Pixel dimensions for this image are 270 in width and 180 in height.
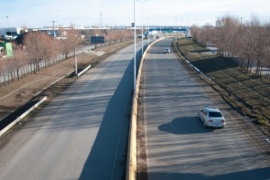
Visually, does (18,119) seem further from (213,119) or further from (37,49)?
(37,49)

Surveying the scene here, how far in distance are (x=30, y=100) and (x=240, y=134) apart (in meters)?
18.6

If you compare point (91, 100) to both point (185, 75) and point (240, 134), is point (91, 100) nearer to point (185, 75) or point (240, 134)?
point (240, 134)

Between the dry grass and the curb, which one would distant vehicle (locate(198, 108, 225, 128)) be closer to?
the dry grass

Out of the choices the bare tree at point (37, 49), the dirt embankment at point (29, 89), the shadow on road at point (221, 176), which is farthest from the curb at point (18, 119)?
the bare tree at point (37, 49)

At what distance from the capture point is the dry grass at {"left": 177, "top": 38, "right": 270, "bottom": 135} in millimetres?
23609

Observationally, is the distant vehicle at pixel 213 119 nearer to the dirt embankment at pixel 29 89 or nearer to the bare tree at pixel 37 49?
the dirt embankment at pixel 29 89

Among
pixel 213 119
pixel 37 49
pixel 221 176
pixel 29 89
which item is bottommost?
pixel 221 176

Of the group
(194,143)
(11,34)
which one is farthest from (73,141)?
(11,34)

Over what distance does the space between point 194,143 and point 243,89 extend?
15324 millimetres

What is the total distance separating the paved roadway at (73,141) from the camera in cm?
1513

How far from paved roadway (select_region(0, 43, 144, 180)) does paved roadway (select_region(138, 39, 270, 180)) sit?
5.36ft

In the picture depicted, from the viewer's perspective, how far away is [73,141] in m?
18.8

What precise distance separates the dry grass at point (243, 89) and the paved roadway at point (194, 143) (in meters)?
0.97


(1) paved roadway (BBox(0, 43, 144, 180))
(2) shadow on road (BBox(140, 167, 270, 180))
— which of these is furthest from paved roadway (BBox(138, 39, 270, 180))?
(1) paved roadway (BBox(0, 43, 144, 180))
